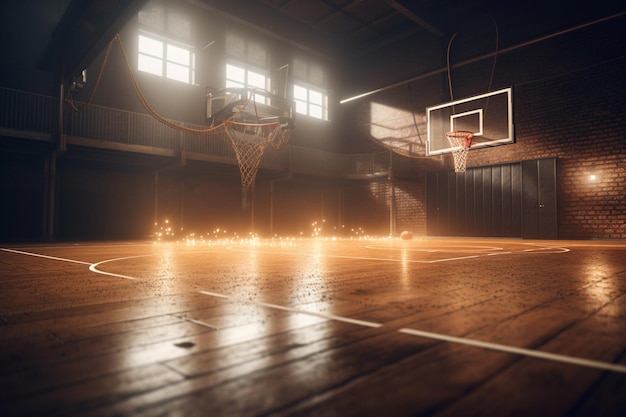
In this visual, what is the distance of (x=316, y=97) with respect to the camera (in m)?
14.8

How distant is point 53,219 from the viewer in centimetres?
829

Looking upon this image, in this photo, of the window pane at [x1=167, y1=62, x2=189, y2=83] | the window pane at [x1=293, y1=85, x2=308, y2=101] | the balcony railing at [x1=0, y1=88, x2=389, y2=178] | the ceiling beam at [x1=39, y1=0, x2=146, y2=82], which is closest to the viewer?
the ceiling beam at [x1=39, y1=0, x2=146, y2=82]

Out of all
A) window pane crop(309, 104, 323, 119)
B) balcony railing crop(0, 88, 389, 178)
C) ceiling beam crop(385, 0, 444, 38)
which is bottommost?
balcony railing crop(0, 88, 389, 178)

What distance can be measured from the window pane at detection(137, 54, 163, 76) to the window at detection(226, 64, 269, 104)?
2062 mm

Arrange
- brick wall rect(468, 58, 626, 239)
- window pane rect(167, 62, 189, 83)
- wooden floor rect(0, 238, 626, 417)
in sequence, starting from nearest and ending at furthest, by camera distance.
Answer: wooden floor rect(0, 238, 626, 417) < brick wall rect(468, 58, 626, 239) < window pane rect(167, 62, 189, 83)

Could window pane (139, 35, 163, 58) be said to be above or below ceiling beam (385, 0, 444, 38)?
below

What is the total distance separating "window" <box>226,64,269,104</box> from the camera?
1242 cm

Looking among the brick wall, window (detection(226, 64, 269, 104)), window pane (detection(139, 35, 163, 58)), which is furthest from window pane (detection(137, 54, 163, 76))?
the brick wall

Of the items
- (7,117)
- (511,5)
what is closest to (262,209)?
(7,117)

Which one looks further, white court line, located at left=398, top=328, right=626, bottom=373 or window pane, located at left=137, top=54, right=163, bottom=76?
window pane, located at left=137, top=54, right=163, bottom=76

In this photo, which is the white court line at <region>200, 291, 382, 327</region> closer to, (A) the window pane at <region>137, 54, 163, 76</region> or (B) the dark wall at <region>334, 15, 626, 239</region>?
(B) the dark wall at <region>334, 15, 626, 239</region>

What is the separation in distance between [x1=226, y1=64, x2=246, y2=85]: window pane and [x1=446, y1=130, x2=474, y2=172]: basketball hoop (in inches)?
260

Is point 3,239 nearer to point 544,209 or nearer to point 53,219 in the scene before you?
point 53,219

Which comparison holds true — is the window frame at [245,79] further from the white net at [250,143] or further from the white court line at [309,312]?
the white court line at [309,312]
